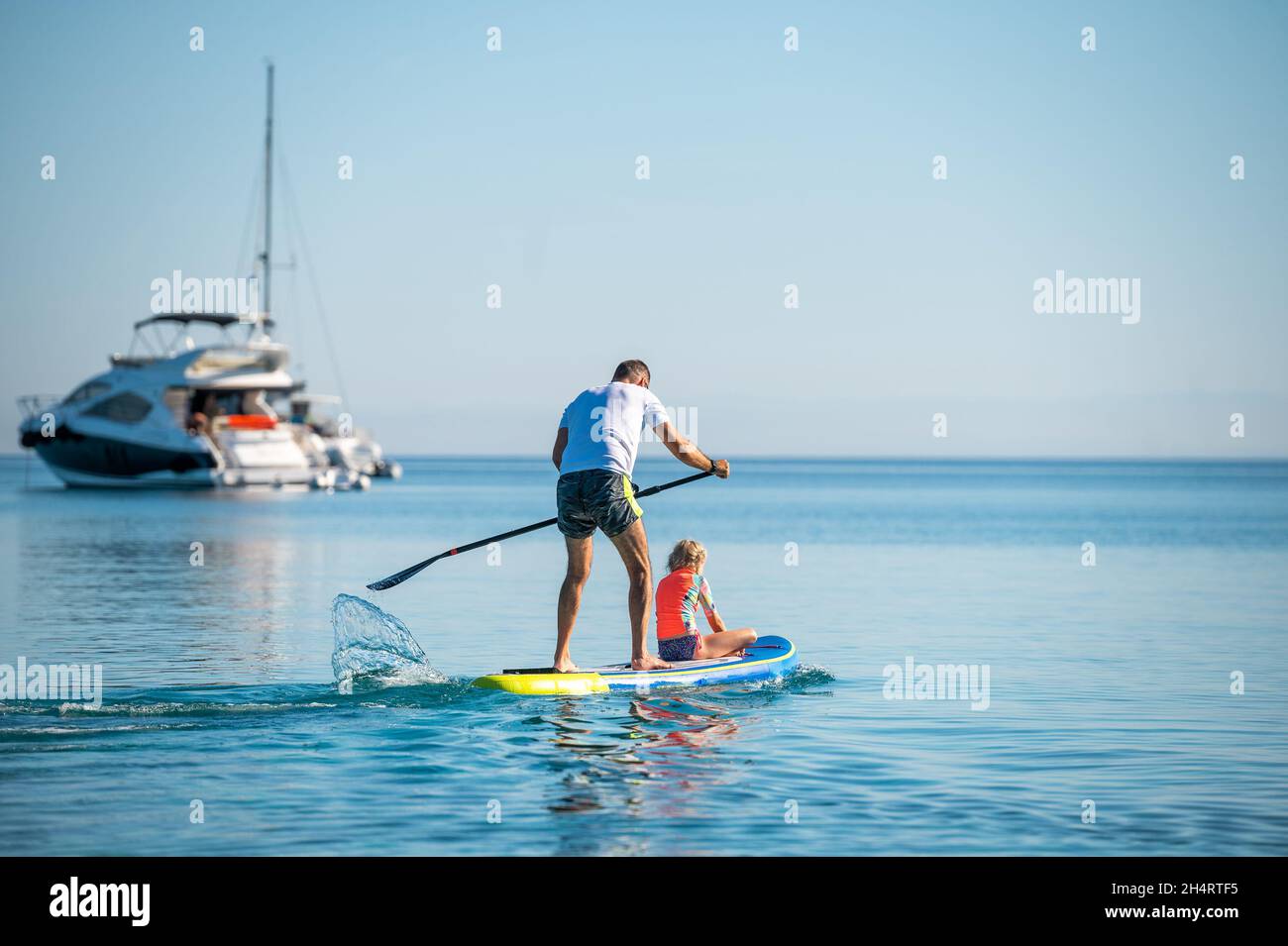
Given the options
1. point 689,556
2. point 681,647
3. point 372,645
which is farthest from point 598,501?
point 372,645

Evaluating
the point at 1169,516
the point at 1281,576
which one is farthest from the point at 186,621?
the point at 1169,516

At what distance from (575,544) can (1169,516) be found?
168 feet

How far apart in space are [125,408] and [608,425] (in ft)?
237

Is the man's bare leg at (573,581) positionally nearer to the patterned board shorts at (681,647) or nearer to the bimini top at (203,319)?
the patterned board shorts at (681,647)

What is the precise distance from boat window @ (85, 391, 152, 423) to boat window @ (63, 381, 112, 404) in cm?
88

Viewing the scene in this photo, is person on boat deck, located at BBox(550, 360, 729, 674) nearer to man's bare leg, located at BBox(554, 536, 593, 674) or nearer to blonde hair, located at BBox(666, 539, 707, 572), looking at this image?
man's bare leg, located at BBox(554, 536, 593, 674)

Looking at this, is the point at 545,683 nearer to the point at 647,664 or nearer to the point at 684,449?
the point at 647,664

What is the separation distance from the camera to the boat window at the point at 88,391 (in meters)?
78.4

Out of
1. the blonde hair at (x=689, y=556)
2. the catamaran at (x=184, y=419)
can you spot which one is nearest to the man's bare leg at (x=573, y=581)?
the blonde hair at (x=689, y=556)

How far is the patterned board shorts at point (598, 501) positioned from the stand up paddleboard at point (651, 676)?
3.87 ft

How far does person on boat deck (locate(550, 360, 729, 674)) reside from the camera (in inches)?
430

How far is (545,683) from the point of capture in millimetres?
11109

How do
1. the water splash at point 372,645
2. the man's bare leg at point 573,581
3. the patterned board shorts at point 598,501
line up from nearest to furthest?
the patterned board shorts at point 598,501, the man's bare leg at point 573,581, the water splash at point 372,645
